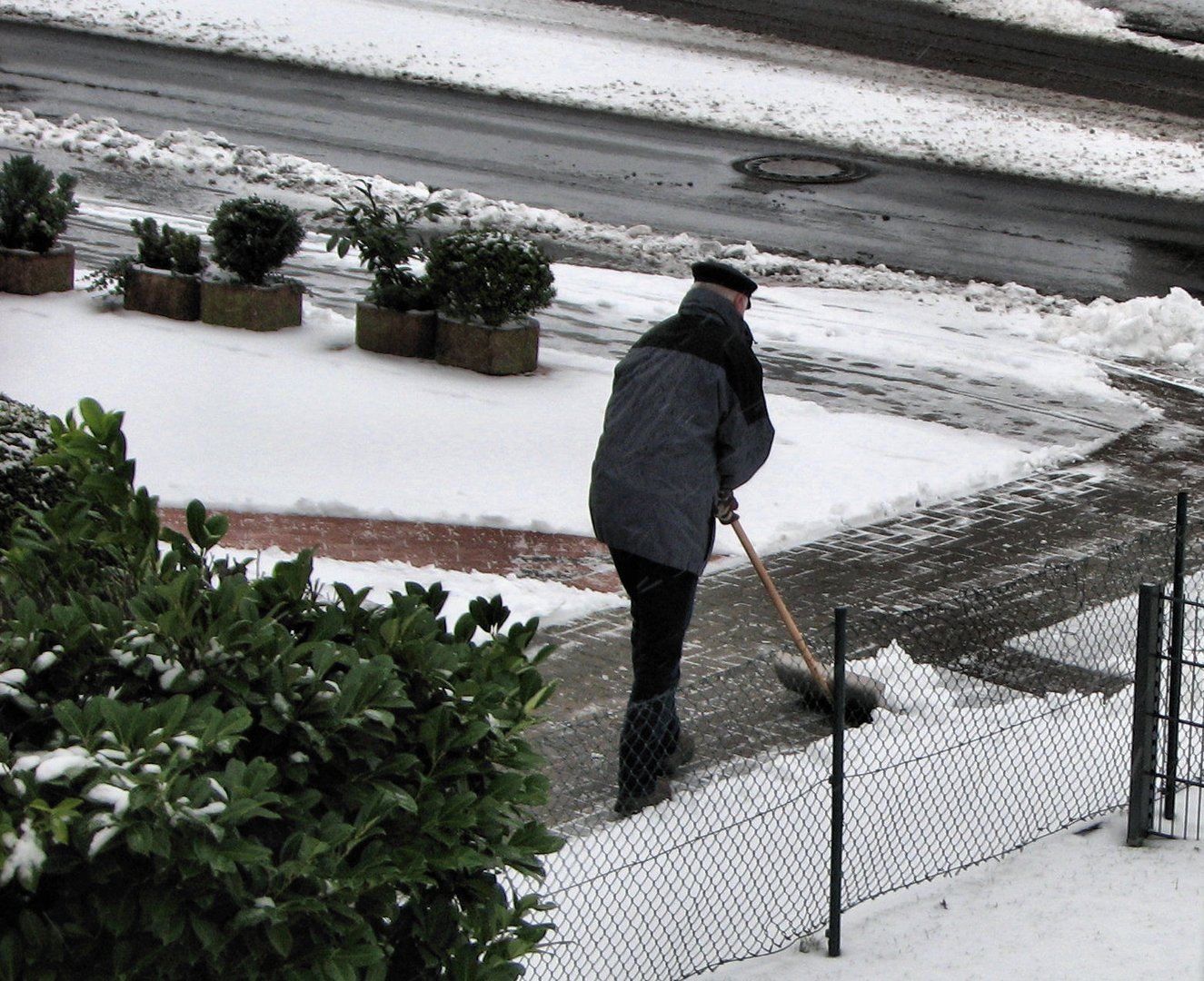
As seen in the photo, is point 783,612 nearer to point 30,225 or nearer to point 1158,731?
point 1158,731

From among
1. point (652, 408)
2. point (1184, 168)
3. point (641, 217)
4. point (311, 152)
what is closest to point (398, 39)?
point (311, 152)

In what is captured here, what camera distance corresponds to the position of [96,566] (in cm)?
393

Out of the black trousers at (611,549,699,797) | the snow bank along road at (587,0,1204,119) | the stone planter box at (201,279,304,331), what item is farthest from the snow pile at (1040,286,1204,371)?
the snow bank along road at (587,0,1204,119)

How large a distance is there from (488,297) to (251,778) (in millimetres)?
7931

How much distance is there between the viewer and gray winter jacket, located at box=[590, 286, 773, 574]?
18.7 feet

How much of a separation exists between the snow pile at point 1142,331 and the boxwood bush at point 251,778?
10511 mm

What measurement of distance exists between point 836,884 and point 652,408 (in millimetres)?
1695

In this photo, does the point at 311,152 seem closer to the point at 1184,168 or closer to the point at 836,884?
the point at 1184,168

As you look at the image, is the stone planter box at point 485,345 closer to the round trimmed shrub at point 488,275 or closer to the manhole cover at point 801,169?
the round trimmed shrub at point 488,275

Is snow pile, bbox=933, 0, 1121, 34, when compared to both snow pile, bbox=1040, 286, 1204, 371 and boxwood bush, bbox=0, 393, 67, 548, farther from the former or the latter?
boxwood bush, bbox=0, 393, 67, 548

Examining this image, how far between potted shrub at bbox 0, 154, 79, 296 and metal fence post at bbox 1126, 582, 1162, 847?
26.5 feet

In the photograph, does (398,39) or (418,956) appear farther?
(398,39)

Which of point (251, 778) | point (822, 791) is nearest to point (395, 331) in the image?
point (822, 791)

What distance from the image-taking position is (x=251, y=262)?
11.2 meters
